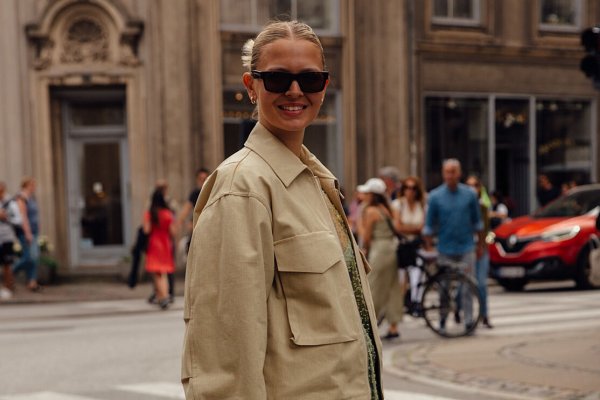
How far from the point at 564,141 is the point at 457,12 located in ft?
13.7

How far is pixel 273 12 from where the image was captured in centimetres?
1898

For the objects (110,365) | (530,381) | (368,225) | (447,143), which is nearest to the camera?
(530,381)

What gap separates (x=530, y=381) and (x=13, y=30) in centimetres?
1353

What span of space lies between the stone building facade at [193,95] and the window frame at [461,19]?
0.03m

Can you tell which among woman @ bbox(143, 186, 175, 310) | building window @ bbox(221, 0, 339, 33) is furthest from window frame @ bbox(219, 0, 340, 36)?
woman @ bbox(143, 186, 175, 310)

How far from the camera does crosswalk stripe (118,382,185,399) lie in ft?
22.9

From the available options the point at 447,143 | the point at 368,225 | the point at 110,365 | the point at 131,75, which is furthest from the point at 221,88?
the point at 110,365

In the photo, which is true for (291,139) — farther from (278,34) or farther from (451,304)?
(451,304)

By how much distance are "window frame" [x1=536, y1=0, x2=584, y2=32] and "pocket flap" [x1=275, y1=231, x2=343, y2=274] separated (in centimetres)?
2061

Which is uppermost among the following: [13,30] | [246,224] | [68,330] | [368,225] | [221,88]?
[13,30]

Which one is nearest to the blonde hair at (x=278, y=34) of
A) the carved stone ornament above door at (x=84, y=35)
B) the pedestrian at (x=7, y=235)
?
the pedestrian at (x=7, y=235)

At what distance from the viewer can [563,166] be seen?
72.3 feet

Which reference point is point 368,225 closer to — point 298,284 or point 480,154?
point 298,284

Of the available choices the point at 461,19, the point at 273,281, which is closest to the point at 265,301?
the point at 273,281
